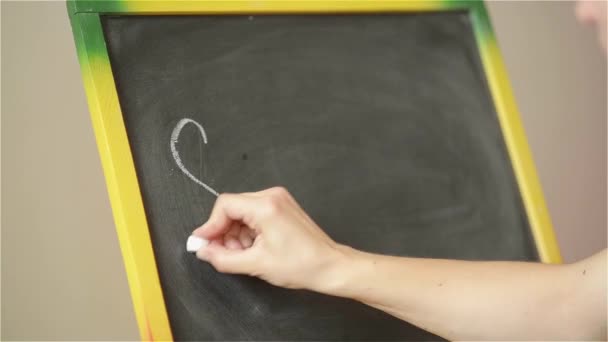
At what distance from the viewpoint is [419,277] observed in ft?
2.43

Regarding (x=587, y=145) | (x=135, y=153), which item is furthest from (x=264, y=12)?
(x=587, y=145)

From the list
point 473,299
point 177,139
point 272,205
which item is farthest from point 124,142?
point 473,299

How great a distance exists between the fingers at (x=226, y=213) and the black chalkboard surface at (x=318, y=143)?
0.03 metres

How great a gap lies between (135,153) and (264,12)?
10.6 inches

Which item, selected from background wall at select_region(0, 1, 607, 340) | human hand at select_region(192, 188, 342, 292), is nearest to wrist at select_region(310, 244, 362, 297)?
human hand at select_region(192, 188, 342, 292)

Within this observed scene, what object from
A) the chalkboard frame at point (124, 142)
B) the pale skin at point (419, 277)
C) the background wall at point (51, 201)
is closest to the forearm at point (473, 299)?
the pale skin at point (419, 277)

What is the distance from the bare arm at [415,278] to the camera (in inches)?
27.2

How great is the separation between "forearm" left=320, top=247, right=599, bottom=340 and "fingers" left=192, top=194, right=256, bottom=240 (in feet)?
0.41

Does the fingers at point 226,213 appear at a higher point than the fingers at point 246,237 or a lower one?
higher

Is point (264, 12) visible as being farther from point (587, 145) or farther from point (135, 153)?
point (587, 145)

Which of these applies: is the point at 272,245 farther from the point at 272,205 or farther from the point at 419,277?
the point at 419,277

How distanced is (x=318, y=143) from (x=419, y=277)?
0.22 m

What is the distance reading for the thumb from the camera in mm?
690

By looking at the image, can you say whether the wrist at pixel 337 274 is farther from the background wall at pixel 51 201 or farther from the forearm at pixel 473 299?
the background wall at pixel 51 201
